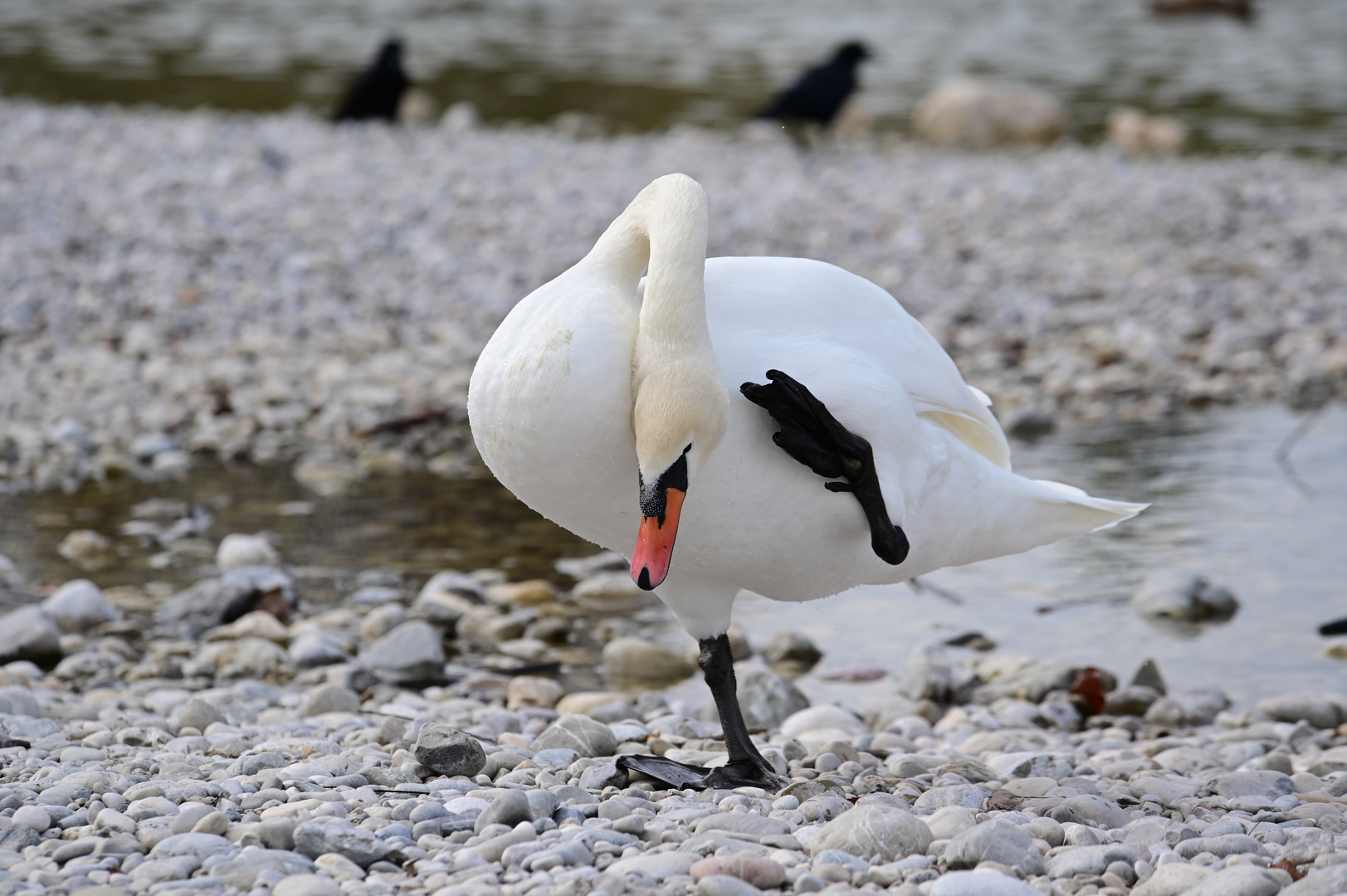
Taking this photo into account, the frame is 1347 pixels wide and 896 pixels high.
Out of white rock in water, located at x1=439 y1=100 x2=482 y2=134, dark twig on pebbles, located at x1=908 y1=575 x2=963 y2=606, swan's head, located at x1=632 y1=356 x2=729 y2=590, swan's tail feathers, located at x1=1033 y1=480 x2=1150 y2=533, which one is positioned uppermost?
white rock in water, located at x1=439 y1=100 x2=482 y2=134

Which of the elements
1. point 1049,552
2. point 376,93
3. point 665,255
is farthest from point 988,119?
point 665,255

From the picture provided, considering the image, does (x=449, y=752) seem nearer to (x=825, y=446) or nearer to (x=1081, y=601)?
(x=825, y=446)

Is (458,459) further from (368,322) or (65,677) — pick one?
(65,677)

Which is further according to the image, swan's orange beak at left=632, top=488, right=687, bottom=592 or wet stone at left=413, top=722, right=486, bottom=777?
wet stone at left=413, top=722, right=486, bottom=777

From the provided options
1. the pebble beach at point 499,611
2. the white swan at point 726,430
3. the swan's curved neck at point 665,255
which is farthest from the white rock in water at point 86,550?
the swan's curved neck at point 665,255

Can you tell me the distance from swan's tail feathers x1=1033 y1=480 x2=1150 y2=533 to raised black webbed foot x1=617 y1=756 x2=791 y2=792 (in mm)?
1094

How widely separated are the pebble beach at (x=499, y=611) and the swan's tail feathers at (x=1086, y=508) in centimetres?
72

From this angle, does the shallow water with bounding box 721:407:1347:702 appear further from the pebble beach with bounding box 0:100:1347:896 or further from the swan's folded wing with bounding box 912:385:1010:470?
the swan's folded wing with bounding box 912:385:1010:470

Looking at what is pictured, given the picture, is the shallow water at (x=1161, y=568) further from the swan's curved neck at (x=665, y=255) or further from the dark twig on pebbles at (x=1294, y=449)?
the swan's curved neck at (x=665, y=255)

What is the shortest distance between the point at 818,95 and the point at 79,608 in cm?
1239

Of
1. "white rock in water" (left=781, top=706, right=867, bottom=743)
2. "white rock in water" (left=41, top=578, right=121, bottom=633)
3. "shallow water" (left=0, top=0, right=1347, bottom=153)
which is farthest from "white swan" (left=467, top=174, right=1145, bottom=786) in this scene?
"shallow water" (left=0, top=0, right=1347, bottom=153)

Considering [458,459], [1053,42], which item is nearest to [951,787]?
[458,459]

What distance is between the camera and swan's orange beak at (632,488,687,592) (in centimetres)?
312

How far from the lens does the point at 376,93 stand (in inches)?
655
